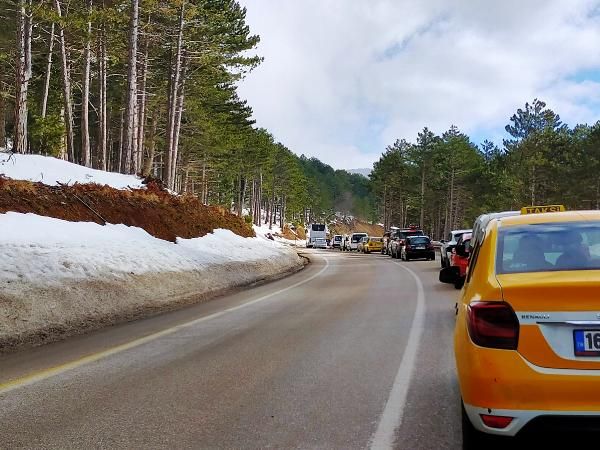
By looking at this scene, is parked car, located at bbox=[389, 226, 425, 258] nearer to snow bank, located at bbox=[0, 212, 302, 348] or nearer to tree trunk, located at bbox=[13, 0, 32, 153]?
snow bank, located at bbox=[0, 212, 302, 348]

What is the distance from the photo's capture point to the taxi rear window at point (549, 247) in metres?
3.79

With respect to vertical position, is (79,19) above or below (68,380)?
above

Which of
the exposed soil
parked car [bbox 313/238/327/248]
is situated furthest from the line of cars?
parked car [bbox 313/238/327/248]

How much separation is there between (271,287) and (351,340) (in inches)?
350

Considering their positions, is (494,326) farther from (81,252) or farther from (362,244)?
(362,244)

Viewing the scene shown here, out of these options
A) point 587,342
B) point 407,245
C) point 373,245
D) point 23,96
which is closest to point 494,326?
point 587,342

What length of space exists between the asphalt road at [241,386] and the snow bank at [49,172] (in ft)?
29.3

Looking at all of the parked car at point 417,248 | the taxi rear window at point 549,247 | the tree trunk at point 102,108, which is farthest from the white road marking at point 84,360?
the parked car at point 417,248

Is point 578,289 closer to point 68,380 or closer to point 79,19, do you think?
point 68,380

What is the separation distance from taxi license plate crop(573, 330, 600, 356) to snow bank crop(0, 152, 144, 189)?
611 inches

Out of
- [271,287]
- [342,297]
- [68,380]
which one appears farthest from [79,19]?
[68,380]

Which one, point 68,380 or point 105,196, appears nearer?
point 68,380

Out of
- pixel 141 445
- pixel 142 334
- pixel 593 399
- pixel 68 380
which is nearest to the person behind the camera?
pixel 593 399

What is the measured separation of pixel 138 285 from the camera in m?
12.5
